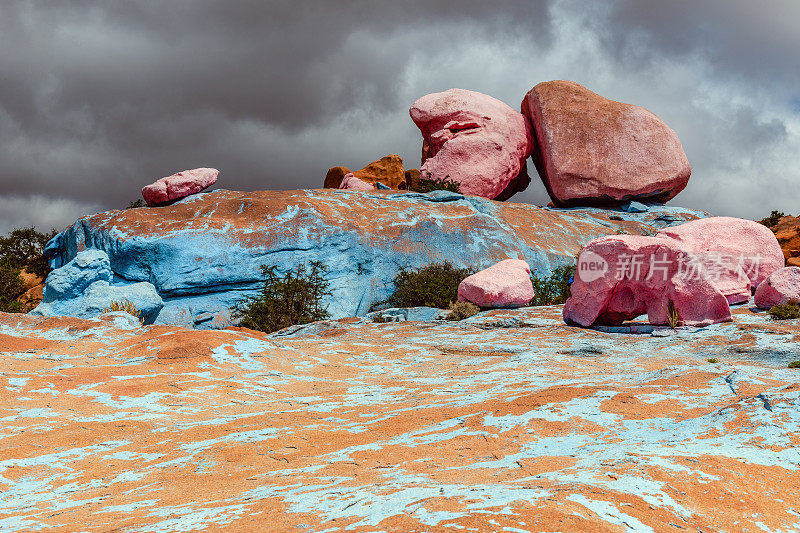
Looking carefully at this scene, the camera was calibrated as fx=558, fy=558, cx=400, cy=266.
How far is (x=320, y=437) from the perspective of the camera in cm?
403

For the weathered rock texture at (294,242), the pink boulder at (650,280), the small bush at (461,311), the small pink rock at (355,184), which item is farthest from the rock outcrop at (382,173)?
the pink boulder at (650,280)

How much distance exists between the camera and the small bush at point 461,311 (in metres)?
12.9

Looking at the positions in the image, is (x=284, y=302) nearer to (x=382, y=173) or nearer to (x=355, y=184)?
(x=355, y=184)

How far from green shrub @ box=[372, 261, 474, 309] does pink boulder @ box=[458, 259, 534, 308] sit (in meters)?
0.99

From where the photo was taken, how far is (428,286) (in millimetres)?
15930

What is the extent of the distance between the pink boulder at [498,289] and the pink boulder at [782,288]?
16.6 ft

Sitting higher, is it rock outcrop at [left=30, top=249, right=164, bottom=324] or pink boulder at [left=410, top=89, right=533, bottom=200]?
pink boulder at [left=410, top=89, right=533, bottom=200]

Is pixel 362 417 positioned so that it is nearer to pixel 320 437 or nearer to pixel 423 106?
pixel 320 437

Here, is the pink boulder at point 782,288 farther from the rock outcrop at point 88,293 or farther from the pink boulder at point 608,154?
the rock outcrop at point 88,293

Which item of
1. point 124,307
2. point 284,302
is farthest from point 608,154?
point 124,307

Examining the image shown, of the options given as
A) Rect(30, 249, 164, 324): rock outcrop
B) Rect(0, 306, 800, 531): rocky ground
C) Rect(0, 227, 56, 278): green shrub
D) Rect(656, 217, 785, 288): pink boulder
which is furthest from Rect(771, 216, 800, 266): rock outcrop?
Rect(0, 227, 56, 278): green shrub

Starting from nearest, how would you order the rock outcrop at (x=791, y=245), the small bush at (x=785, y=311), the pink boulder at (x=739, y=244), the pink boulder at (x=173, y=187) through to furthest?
the small bush at (x=785, y=311) < the pink boulder at (x=739, y=244) < the rock outcrop at (x=791, y=245) < the pink boulder at (x=173, y=187)

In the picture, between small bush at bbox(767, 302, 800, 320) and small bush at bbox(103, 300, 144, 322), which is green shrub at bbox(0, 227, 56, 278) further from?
small bush at bbox(767, 302, 800, 320)

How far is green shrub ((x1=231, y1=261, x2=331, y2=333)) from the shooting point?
48.7ft
